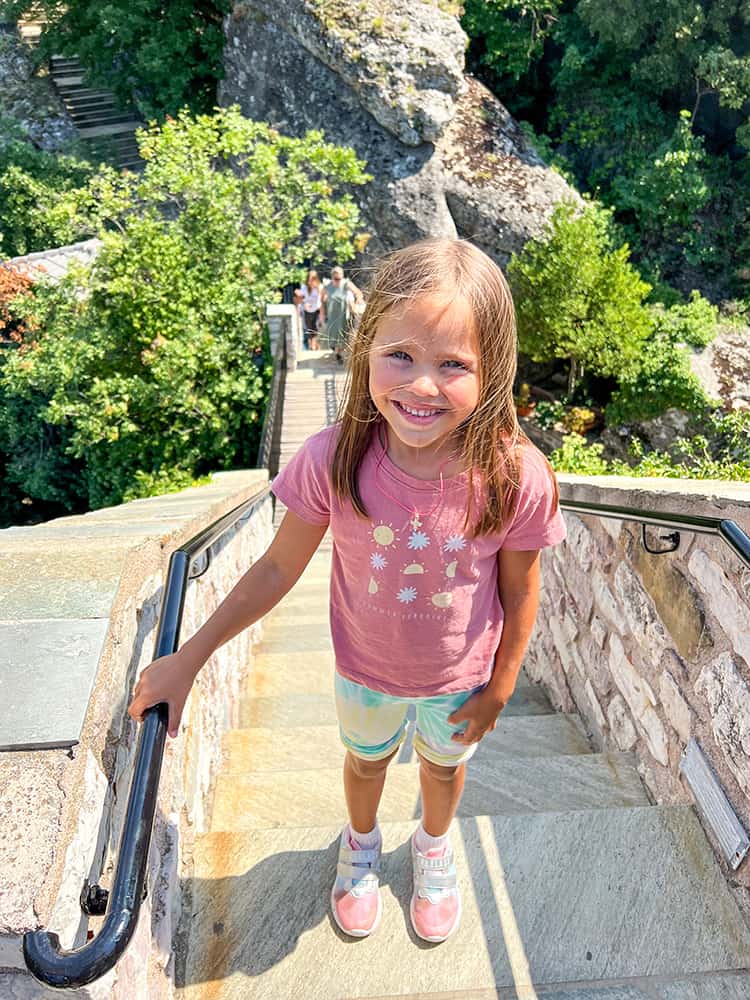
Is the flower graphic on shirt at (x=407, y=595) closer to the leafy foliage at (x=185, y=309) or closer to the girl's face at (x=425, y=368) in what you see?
the girl's face at (x=425, y=368)

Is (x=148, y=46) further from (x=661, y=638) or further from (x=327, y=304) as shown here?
(x=661, y=638)

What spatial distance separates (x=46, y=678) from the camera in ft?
3.47

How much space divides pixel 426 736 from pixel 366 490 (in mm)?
624

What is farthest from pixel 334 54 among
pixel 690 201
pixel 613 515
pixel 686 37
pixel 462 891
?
pixel 462 891

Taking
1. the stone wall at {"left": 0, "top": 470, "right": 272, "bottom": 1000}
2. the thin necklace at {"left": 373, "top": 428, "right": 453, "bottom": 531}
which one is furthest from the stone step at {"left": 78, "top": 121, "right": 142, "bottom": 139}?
the thin necklace at {"left": 373, "top": 428, "right": 453, "bottom": 531}

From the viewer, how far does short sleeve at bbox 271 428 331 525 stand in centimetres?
131

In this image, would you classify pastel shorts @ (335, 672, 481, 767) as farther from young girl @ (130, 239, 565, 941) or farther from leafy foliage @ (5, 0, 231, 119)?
leafy foliage @ (5, 0, 231, 119)

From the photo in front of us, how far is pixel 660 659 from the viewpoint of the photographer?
212cm

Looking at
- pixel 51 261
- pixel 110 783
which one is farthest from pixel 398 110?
pixel 110 783

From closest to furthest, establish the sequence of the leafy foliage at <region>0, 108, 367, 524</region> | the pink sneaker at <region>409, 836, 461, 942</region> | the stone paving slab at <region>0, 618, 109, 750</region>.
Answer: the stone paving slab at <region>0, 618, 109, 750</region> < the pink sneaker at <region>409, 836, 461, 942</region> < the leafy foliage at <region>0, 108, 367, 524</region>

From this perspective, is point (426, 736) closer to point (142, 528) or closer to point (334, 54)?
point (142, 528)

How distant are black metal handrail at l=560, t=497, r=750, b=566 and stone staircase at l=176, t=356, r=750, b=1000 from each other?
2.53 feet

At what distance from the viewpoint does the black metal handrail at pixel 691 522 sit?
1.55 m

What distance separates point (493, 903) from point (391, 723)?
569mm
